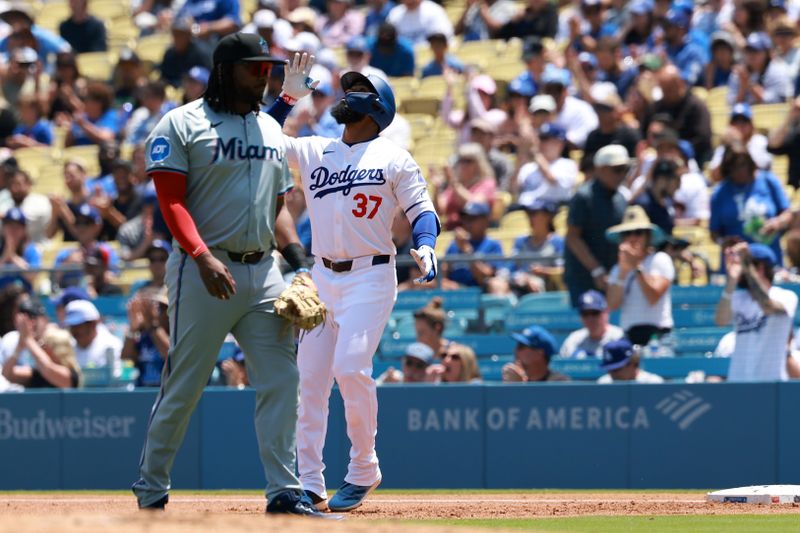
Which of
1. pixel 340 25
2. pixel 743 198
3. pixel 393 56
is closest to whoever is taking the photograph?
pixel 743 198

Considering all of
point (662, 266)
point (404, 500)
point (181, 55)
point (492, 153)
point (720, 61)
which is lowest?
point (404, 500)

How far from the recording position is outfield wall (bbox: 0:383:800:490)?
35.1 feet

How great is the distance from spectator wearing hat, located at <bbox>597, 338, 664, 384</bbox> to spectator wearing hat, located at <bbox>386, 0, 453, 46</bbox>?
665cm

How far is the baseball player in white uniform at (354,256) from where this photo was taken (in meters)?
7.53

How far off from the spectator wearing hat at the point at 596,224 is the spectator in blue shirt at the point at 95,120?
24.1 ft

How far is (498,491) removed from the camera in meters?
10.5

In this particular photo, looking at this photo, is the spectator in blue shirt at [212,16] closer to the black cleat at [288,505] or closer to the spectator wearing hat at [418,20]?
the spectator wearing hat at [418,20]

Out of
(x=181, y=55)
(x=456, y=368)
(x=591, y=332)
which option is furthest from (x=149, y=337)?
(x=181, y=55)

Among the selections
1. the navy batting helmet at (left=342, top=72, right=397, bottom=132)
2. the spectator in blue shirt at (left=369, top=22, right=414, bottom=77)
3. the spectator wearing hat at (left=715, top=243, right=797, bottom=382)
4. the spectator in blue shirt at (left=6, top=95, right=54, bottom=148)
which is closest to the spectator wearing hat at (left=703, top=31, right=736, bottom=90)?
the spectator in blue shirt at (left=369, top=22, right=414, bottom=77)

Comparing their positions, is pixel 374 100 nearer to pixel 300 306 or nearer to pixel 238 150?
pixel 238 150

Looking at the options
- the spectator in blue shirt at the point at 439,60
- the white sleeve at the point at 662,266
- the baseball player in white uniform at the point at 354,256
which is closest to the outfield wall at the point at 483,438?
the white sleeve at the point at 662,266

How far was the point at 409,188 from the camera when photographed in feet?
25.0

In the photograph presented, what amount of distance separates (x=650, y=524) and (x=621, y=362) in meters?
3.84

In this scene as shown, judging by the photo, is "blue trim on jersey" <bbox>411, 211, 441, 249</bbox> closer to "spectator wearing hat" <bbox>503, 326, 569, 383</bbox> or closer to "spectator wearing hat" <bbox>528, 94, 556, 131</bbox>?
"spectator wearing hat" <bbox>503, 326, 569, 383</bbox>
